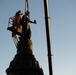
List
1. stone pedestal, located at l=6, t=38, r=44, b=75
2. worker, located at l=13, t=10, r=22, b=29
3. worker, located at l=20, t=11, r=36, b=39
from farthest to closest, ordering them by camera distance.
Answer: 1. worker, located at l=13, t=10, r=22, b=29
2. worker, located at l=20, t=11, r=36, b=39
3. stone pedestal, located at l=6, t=38, r=44, b=75

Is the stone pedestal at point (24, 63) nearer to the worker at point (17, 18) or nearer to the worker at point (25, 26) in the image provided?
the worker at point (25, 26)

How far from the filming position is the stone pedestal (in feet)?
105

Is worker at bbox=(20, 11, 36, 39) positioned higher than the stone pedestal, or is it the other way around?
worker at bbox=(20, 11, 36, 39)

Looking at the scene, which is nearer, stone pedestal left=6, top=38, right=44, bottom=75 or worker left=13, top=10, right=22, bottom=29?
stone pedestal left=6, top=38, right=44, bottom=75

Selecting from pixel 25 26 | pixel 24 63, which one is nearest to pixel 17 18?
pixel 25 26

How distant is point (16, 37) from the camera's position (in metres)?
37.9

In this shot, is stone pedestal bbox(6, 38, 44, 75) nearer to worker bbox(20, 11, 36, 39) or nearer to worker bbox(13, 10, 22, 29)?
worker bbox(20, 11, 36, 39)

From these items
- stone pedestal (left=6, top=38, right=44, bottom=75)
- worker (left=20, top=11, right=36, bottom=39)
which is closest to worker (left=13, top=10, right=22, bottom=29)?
worker (left=20, top=11, right=36, bottom=39)

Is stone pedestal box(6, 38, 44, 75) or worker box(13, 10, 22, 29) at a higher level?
worker box(13, 10, 22, 29)

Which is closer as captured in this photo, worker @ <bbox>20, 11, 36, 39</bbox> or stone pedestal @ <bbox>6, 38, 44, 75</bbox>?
stone pedestal @ <bbox>6, 38, 44, 75</bbox>

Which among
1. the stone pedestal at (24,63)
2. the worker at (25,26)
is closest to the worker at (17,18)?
the worker at (25,26)

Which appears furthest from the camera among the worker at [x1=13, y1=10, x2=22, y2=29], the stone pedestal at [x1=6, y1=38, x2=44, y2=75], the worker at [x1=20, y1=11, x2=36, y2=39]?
the worker at [x1=13, y1=10, x2=22, y2=29]

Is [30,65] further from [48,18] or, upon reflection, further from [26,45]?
[48,18]

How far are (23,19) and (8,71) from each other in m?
7.53
